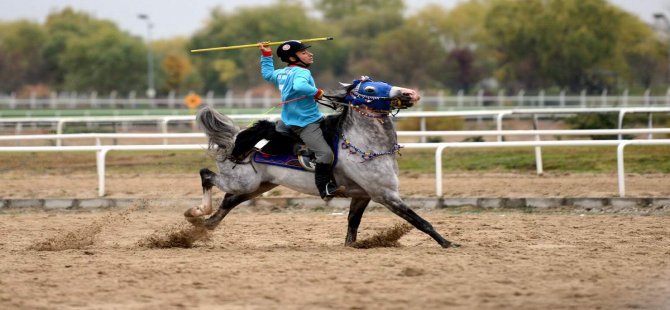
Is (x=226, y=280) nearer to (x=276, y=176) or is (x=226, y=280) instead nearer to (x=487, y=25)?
(x=276, y=176)

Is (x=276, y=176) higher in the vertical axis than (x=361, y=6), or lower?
lower

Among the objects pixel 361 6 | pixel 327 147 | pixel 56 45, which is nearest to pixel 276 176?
pixel 327 147

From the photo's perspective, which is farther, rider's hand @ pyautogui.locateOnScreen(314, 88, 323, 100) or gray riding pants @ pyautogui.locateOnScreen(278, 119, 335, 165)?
gray riding pants @ pyautogui.locateOnScreen(278, 119, 335, 165)

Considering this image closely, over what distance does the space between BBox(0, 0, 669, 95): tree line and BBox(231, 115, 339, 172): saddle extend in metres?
52.0

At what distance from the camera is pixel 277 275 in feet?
29.1

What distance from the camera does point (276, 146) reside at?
11047mm

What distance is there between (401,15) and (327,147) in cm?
9804

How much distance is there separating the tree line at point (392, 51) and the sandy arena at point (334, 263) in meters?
49.3

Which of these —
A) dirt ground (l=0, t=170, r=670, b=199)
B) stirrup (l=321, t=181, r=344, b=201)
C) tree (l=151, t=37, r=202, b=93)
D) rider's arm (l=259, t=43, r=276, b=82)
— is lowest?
dirt ground (l=0, t=170, r=670, b=199)

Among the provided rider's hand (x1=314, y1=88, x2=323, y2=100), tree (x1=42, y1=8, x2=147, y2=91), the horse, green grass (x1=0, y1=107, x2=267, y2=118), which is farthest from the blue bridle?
tree (x1=42, y1=8, x2=147, y2=91)

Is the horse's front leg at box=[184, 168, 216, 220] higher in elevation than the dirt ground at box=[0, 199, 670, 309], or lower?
higher

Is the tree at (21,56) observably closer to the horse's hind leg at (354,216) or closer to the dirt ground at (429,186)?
the dirt ground at (429,186)

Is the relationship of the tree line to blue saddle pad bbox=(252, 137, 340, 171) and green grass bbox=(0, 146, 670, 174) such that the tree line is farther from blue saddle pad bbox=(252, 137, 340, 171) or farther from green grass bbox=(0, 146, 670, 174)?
blue saddle pad bbox=(252, 137, 340, 171)

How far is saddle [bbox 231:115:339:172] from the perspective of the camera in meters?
10.8
